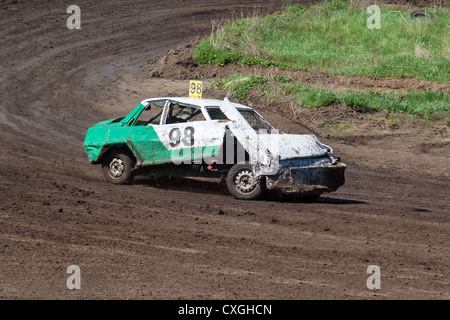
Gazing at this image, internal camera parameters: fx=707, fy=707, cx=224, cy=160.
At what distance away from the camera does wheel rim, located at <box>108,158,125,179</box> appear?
12.8 m

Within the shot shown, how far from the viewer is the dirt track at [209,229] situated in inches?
299

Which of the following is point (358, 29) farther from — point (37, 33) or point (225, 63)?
point (37, 33)

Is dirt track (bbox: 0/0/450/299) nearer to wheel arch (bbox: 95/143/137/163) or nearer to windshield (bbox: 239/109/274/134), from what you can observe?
wheel arch (bbox: 95/143/137/163)

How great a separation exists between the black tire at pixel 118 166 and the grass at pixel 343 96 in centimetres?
837

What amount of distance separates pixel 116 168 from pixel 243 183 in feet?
8.55

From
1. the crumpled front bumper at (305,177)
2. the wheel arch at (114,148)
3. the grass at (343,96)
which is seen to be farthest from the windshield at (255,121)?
the grass at (343,96)

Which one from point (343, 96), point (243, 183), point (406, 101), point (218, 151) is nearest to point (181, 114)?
point (218, 151)

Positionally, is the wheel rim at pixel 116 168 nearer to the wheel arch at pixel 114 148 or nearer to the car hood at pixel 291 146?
the wheel arch at pixel 114 148

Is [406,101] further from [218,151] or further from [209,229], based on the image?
[209,229]

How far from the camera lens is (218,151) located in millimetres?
11664

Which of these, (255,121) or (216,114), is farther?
(255,121)

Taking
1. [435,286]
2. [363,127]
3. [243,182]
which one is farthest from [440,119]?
[435,286]

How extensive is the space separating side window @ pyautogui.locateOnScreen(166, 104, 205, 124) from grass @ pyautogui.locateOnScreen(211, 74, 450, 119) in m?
8.19

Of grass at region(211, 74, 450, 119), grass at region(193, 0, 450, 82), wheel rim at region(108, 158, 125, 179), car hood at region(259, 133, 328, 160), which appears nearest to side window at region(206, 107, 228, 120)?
car hood at region(259, 133, 328, 160)
